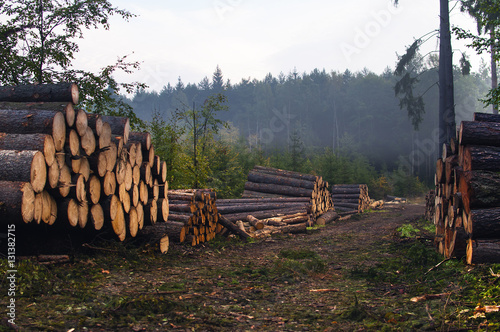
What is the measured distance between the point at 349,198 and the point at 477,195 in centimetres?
1741

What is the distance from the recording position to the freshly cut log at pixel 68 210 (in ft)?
19.4

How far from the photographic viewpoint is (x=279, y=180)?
17.6 metres

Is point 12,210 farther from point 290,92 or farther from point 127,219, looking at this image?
point 290,92

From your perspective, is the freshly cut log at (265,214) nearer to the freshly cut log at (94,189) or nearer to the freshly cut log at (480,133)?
the freshly cut log at (94,189)

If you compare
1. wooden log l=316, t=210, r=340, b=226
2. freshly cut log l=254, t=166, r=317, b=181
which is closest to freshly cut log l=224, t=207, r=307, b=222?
wooden log l=316, t=210, r=340, b=226

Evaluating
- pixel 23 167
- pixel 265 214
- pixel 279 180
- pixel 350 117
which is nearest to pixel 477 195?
pixel 23 167

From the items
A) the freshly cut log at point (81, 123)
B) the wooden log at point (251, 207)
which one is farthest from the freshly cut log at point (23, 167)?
the wooden log at point (251, 207)

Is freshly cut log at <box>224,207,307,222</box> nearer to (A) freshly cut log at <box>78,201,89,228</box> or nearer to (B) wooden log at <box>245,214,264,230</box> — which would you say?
(B) wooden log at <box>245,214,264,230</box>

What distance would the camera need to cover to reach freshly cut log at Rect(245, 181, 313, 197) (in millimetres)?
16719

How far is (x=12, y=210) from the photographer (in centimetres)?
508

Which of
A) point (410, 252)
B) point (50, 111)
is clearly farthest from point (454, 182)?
point (50, 111)

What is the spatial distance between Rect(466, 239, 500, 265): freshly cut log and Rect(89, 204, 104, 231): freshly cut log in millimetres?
5949

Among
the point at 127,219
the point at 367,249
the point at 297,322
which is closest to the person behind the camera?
the point at 297,322

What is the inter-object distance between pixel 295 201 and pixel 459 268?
9853 millimetres
